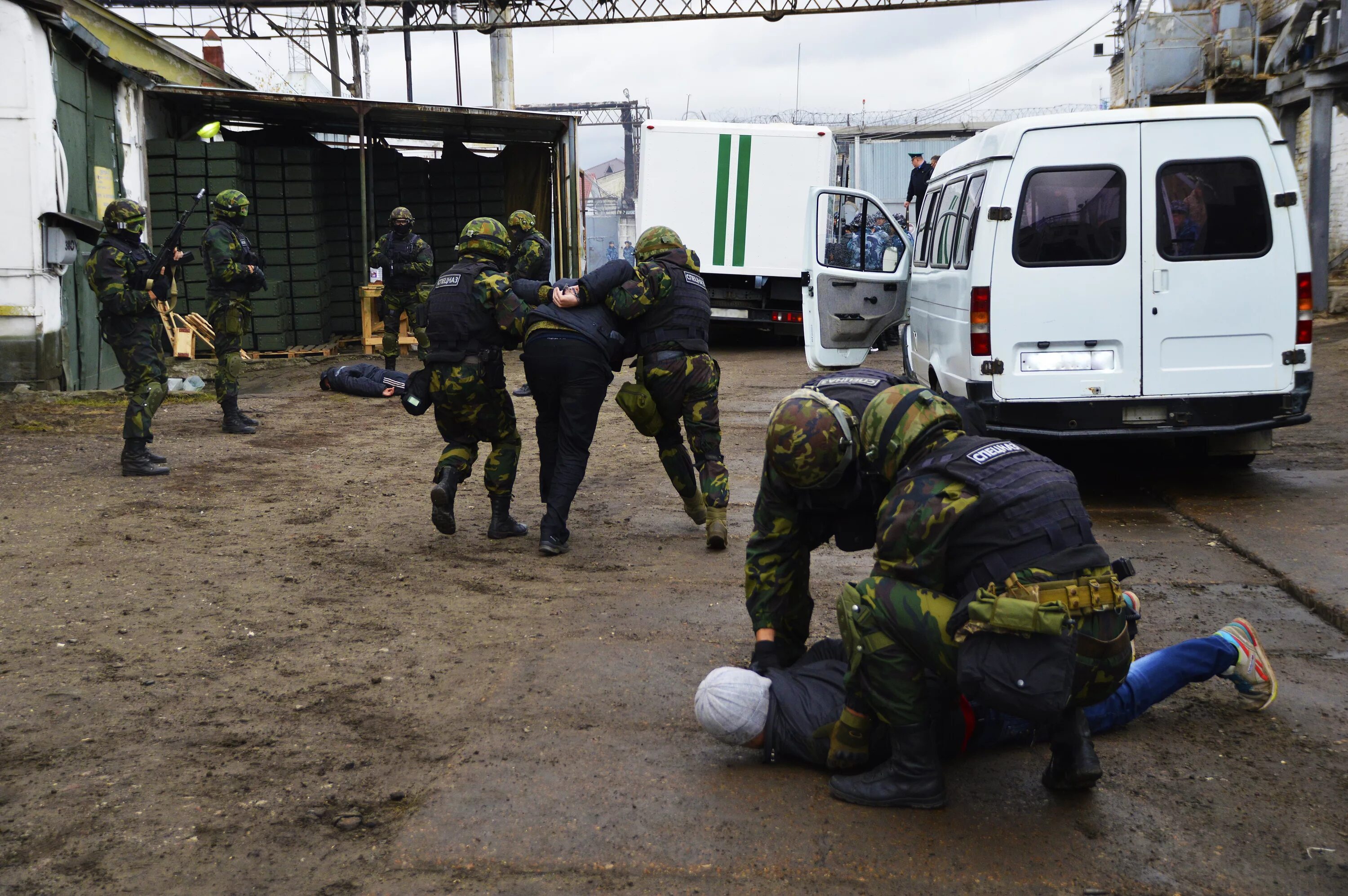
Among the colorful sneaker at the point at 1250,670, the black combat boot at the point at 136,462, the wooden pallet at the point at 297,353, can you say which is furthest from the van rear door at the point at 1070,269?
the wooden pallet at the point at 297,353

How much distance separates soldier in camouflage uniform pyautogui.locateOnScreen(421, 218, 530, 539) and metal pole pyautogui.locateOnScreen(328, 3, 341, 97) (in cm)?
1981

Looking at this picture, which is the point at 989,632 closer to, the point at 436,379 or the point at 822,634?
the point at 822,634

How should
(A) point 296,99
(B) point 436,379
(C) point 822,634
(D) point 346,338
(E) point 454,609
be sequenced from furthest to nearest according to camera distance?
(D) point 346,338 < (A) point 296,99 < (B) point 436,379 < (E) point 454,609 < (C) point 822,634

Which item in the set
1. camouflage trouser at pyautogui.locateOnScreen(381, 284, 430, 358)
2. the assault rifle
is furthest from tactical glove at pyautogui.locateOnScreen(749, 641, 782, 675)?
camouflage trouser at pyautogui.locateOnScreen(381, 284, 430, 358)

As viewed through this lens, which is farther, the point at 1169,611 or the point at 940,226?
the point at 940,226

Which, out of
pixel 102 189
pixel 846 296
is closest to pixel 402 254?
pixel 102 189

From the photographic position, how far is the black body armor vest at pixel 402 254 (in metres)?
12.3

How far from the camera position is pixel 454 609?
5.10m

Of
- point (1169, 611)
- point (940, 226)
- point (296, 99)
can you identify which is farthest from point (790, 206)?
point (1169, 611)

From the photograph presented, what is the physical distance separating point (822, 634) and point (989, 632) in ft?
5.90

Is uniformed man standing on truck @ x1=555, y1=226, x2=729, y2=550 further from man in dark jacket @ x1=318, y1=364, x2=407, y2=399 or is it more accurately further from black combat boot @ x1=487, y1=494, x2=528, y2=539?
man in dark jacket @ x1=318, y1=364, x2=407, y2=399

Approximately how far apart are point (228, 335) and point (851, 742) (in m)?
7.81

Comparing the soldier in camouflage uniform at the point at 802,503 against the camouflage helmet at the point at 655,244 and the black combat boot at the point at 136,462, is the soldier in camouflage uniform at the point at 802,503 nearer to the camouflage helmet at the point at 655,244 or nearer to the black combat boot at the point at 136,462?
the camouflage helmet at the point at 655,244

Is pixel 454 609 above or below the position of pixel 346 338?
below
